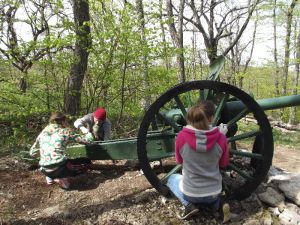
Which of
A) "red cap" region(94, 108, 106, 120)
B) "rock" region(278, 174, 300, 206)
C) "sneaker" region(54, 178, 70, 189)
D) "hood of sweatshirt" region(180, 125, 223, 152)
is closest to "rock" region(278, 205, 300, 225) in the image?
"rock" region(278, 174, 300, 206)

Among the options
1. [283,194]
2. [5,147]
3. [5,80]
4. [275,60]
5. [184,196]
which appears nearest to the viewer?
[184,196]

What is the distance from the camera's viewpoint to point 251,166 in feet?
15.4

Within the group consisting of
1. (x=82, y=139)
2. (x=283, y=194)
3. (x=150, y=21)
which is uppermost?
(x=150, y=21)

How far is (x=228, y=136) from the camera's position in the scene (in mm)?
4324

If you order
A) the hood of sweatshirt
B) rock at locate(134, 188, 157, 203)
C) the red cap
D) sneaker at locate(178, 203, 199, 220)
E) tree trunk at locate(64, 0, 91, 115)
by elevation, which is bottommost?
rock at locate(134, 188, 157, 203)

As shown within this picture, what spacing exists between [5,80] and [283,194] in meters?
5.41

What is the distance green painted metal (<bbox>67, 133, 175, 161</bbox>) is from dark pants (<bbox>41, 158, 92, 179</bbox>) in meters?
0.20

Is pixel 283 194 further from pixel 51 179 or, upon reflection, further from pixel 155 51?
pixel 155 51

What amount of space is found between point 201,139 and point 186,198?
2.32ft

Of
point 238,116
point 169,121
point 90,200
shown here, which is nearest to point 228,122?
point 238,116

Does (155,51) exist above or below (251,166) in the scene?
above

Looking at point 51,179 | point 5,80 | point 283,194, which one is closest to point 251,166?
point 283,194

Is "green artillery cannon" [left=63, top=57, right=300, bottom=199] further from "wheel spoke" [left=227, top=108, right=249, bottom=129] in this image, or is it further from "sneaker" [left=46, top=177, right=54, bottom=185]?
"sneaker" [left=46, top=177, right=54, bottom=185]

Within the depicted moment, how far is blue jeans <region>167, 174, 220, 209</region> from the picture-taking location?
3482mm
